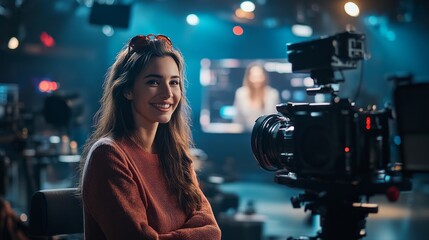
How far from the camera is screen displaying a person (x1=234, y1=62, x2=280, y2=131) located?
34.2 ft

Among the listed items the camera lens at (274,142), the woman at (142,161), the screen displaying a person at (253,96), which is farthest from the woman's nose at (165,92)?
the screen displaying a person at (253,96)

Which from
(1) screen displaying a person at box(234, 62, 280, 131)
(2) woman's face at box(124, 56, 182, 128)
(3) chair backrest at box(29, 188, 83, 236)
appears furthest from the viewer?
(1) screen displaying a person at box(234, 62, 280, 131)

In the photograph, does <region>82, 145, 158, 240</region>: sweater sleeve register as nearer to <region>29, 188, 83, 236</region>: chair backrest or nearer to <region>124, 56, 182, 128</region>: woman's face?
<region>124, 56, 182, 128</region>: woman's face

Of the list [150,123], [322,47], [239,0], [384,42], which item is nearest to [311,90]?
[322,47]

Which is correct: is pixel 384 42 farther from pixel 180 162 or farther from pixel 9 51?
pixel 180 162

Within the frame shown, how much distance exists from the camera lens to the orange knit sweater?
35 cm

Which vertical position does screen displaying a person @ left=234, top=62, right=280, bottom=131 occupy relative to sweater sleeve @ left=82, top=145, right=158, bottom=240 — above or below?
above

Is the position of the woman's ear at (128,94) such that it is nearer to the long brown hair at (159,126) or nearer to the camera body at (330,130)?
the long brown hair at (159,126)

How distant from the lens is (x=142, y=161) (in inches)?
83.8

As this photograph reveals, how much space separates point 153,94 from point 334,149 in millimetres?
695

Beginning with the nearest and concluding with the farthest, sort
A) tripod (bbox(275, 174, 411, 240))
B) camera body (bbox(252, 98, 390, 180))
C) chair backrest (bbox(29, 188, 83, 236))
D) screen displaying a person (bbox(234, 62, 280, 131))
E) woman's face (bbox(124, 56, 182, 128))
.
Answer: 1. camera body (bbox(252, 98, 390, 180))
2. tripod (bbox(275, 174, 411, 240))
3. woman's face (bbox(124, 56, 182, 128))
4. chair backrest (bbox(29, 188, 83, 236))
5. screen displaying a person (bbox(234, 62, 280, 131))

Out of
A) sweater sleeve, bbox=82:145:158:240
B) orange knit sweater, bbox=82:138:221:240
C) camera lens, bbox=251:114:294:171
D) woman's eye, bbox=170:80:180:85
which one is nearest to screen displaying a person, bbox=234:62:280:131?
camera lens, bbox=251:114:294:171

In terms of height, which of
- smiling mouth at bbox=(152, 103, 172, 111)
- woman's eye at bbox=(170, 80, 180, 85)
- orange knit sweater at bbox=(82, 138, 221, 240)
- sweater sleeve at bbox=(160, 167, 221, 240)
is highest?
woman's eye at bbox=(170, 80, 180, 85)

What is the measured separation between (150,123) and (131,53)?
0.91ft
